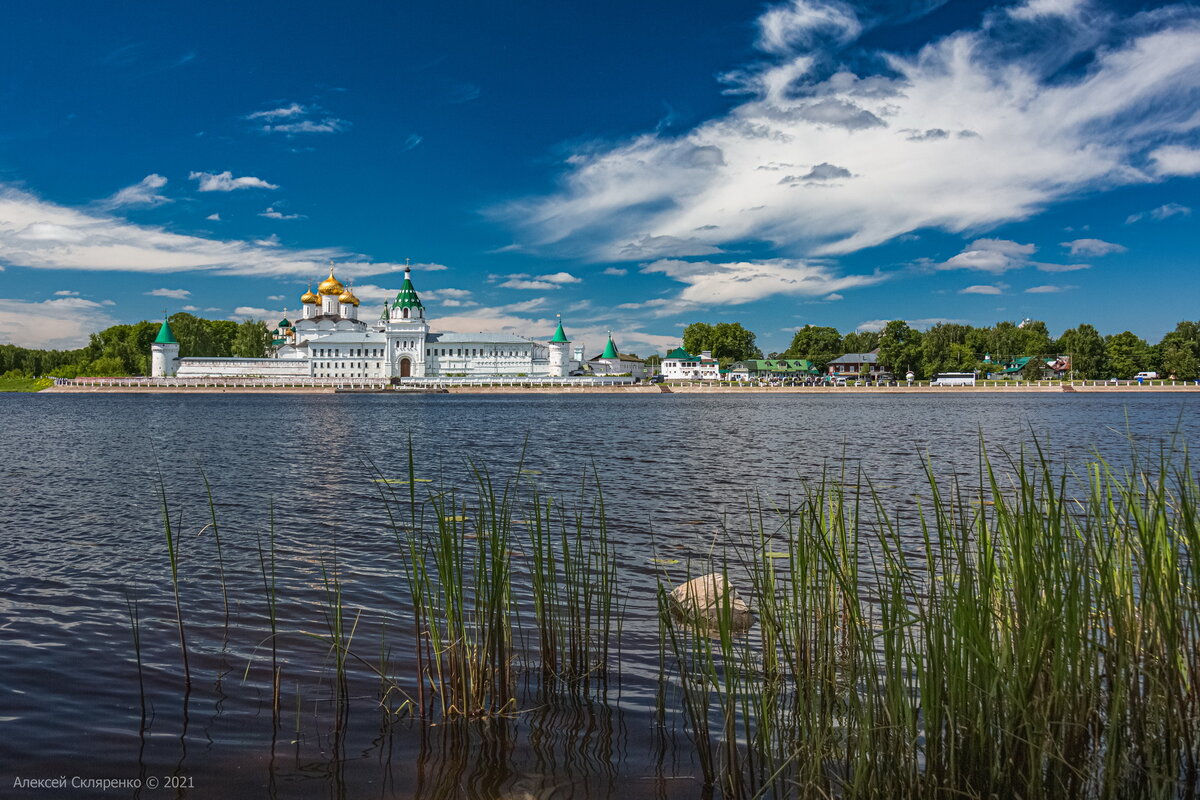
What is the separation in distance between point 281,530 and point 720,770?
961 centimetres

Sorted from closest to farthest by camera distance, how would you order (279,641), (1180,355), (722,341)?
(279,641), (1180,355), (722,341)

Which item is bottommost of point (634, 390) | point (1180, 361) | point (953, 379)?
point (634, 390)

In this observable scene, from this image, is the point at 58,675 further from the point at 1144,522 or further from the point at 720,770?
the point at 1144,522

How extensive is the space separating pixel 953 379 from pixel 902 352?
877 centimetres

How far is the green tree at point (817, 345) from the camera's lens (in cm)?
14112

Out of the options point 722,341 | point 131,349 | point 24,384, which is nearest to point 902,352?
point 722,341

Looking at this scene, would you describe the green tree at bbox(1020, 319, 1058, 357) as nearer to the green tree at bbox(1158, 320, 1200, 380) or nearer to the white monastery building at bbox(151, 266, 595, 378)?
the green tree at bbox(1158, 320, 1200, 380)

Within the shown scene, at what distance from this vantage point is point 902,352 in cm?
12238

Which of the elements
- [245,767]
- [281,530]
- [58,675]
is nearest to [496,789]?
[245,767]

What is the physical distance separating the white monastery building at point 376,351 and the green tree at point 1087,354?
7684 centimetres

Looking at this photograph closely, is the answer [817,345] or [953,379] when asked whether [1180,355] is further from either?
[817,345]

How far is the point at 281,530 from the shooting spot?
11.7 metres

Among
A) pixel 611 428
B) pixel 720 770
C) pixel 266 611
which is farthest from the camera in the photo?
pixel 611 428

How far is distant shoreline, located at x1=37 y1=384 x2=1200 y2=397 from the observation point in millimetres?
103000
